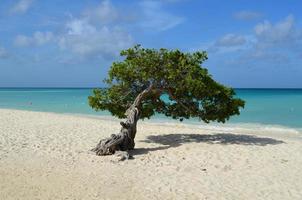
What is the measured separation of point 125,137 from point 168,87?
232cm

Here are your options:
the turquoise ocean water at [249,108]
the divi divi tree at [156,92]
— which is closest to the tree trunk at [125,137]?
the divi divi tree at [156,92]

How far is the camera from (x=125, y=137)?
11.5 metres

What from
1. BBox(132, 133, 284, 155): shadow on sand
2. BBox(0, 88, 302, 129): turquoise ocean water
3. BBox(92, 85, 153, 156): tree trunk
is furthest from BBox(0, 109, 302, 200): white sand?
BBox(0, 88, 302, 129): turquoise ocean water

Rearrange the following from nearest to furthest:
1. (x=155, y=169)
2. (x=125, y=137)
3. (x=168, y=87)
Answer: (x=155, y=169) → (x=125, y=137) → (x=168, y=87)

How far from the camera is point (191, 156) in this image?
35.3 feet

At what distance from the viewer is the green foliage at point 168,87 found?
1180 centimetres

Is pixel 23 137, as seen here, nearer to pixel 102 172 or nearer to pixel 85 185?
pixel 102 172

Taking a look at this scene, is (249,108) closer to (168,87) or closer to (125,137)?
(168,87)

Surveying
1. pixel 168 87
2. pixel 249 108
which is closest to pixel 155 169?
pixel 168 87

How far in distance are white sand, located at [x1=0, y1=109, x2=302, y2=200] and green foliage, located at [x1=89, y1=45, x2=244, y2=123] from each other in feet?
3.85

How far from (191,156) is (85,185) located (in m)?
3.83

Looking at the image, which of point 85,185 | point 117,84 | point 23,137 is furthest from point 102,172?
point 23,137

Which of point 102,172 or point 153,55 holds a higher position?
point 153,55

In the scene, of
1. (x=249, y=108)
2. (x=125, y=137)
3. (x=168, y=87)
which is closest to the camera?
(x=125, y=137)
